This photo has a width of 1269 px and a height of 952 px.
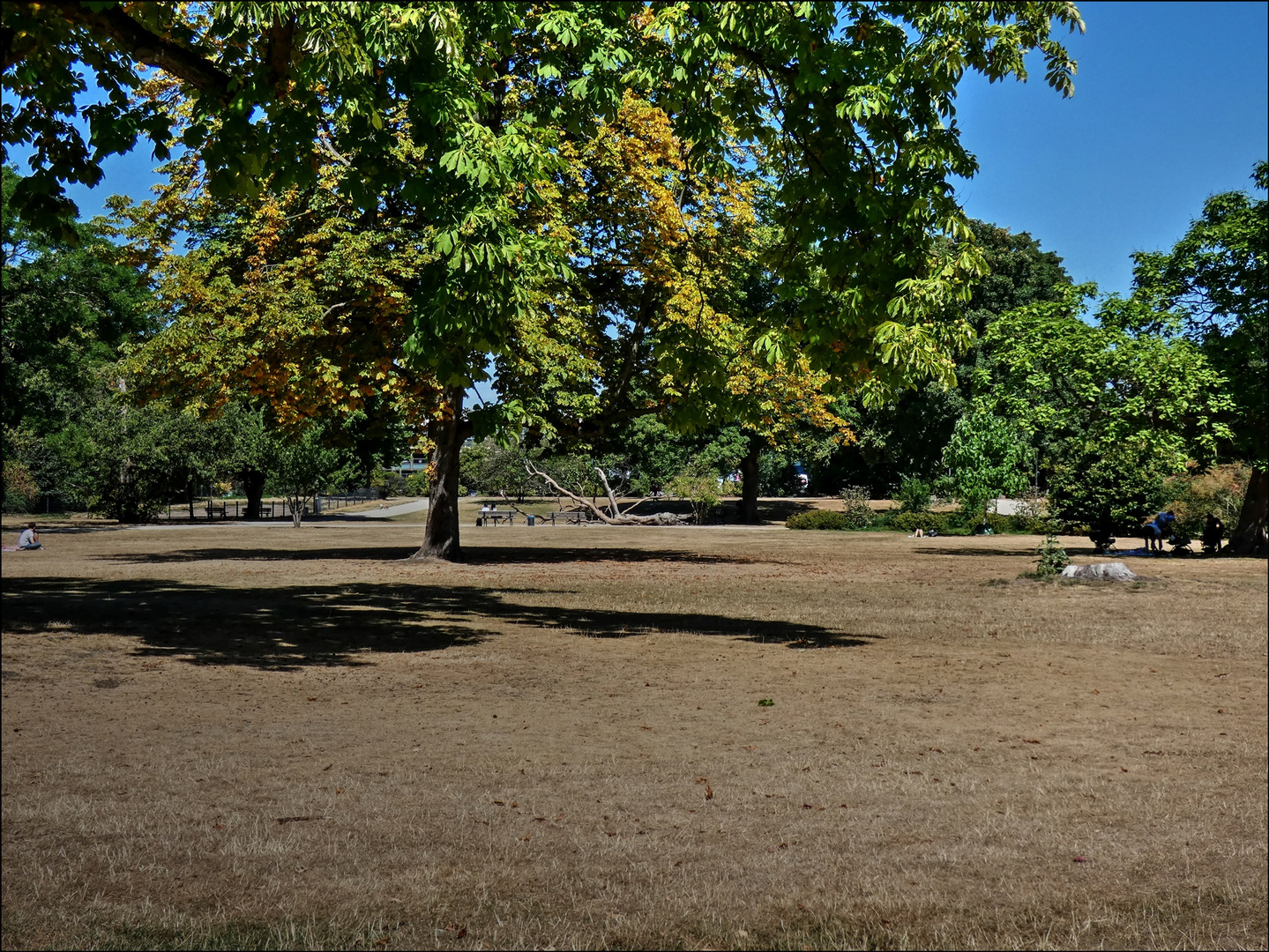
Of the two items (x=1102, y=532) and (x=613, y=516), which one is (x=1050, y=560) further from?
(x=613, y=516)

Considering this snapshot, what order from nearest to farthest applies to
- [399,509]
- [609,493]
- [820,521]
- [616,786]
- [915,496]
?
[616,786]
[915,496]
[609,493]
[820,521]
[399,509]

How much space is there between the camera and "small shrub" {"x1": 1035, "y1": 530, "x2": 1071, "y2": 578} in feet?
51.7

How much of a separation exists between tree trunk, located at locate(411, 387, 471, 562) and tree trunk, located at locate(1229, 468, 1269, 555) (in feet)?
43.3

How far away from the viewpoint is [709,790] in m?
5.14

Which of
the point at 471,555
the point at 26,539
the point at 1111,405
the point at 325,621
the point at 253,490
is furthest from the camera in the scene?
the point at 253,490

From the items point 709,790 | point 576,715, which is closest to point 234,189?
point 576,715

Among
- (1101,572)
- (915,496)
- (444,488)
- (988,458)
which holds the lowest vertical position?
(1101,572)

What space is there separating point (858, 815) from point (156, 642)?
4457mm

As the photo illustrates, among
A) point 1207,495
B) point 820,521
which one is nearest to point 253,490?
point 820,521

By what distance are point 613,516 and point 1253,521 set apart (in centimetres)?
2218

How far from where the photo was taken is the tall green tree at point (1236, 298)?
471 inches

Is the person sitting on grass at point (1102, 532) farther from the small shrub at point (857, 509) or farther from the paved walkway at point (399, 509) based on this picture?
the paved walkway at point (399, 509)

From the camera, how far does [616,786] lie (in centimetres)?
520

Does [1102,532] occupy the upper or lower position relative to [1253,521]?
lower
